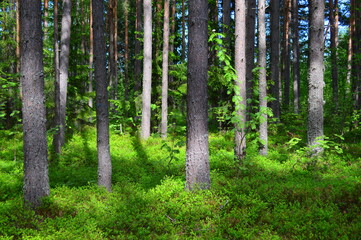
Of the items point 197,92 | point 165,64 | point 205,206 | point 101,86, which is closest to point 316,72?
point 197,92

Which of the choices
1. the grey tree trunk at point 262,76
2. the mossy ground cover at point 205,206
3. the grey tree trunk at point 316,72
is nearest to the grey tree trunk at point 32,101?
the mossy ground cover at point 205,206

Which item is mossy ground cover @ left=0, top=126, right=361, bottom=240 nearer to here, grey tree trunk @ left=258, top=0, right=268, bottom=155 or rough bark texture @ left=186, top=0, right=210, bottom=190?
rough bark texture @ left=186, top=0, right=210, bottom=190

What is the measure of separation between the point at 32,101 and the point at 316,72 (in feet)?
26.6

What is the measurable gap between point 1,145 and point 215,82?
10796mm

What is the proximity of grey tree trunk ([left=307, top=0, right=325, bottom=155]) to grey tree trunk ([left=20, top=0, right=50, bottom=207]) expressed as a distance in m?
7.79

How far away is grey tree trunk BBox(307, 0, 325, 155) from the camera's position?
8414 mm

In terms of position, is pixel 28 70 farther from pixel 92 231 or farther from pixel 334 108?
pixel 334 108

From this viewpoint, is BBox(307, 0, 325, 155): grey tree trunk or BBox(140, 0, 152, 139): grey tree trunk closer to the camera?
BBox(307, 0, 325, 155): grey tree trunk

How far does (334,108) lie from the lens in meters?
12.4

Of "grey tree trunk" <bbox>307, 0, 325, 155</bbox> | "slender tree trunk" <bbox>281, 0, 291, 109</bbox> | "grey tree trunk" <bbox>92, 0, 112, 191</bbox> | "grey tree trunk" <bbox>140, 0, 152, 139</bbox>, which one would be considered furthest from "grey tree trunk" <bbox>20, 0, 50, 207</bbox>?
"slender tree trunk" <bbox>281, 0, 291, 109</bbox>

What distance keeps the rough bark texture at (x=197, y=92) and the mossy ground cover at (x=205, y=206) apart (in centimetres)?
57

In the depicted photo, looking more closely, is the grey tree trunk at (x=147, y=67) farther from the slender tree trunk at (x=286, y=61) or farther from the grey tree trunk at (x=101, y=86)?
the slender tree trunk at (x=286, y=61)

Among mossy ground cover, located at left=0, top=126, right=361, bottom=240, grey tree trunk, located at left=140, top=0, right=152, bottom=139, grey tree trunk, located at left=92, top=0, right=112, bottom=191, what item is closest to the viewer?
mossy ground cover, located at left=0, top=126, right=361, bottom=240

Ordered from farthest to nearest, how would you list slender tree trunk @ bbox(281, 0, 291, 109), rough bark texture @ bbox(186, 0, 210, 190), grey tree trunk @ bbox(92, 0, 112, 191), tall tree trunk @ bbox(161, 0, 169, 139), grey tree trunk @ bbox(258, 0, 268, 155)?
slender tree trunk @ bbox(281, 0, 291, 109) → tall tree trunk @ bbox(161, 0, 169, 139) → grey tree trunk @ bbox(258, 0, 268, 155) → grey tree trunk @ bbox(92, 0, 112, 191) → rough bark texture @ bbox(186, 0, 210, 190)
